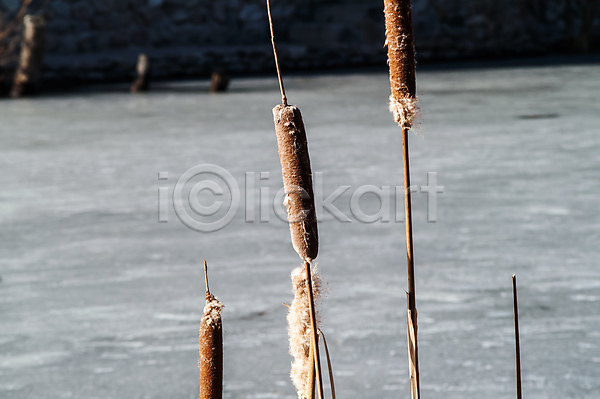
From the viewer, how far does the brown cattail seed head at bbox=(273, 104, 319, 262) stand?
0.46m

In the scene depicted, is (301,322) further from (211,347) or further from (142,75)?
(142,75)

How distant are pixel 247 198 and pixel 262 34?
23.5 feet

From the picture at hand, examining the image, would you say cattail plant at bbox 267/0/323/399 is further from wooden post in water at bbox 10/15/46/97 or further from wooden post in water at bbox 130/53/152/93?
wooden post in water at bbox 130/53/152/93

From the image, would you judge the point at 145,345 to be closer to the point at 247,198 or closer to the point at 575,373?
the point at 575,373

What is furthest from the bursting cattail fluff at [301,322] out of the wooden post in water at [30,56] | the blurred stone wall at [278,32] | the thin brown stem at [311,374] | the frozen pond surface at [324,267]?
the blurred stone wall at [278,32]

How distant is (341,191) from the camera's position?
2916mm

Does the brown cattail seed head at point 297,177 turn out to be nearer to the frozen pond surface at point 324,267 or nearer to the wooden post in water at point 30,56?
the frozen pond surface at point 324,267

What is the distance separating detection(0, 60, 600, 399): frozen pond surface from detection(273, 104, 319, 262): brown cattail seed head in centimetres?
47

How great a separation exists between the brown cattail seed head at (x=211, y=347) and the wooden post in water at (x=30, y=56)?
684 cm

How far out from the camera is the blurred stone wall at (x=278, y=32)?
29.8ft

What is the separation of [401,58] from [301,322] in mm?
184

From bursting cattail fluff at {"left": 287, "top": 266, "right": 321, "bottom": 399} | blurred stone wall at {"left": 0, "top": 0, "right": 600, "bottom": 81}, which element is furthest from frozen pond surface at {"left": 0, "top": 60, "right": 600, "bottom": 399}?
blurred stone wall at {"left": 0, "top": 0, "right": 600, "bottom": 81}

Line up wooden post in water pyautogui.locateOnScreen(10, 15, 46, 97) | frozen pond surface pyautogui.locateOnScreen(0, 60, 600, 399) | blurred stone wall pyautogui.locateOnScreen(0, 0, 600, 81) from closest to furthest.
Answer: frozen pond surface pyautogui.locateOnScreen(0, 60, 600, 399)
wooden post in water pyautogui.locateOnScreen(10, 15, 46, 97)
blurred stone wall pyautogui.locateOnScreen(0, 0, 600, 81)

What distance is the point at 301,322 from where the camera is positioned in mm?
515
